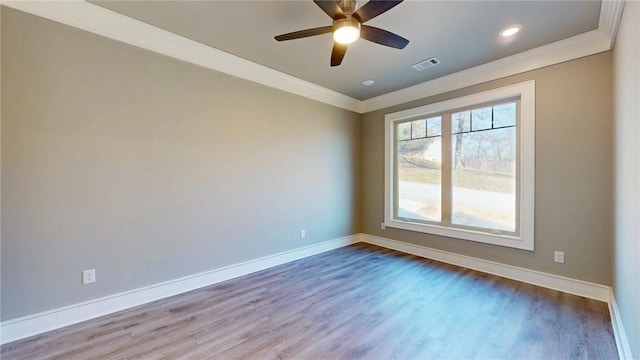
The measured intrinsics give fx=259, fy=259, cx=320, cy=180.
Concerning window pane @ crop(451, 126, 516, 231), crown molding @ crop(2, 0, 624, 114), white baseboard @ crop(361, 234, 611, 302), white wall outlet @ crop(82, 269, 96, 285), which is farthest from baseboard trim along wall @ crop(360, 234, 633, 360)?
white wall outlet @ crop(82, 269, 96, 285)

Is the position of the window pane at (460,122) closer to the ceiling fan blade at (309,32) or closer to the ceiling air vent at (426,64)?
the ceiling air vent at (426,64)

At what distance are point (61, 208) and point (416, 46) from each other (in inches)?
148

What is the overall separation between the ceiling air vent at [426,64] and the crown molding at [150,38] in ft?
5.37

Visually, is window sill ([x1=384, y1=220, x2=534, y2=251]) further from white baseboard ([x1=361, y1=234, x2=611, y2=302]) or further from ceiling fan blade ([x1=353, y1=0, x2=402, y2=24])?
A: ceiling fan blade ([x1=353, y1=0, x2=402, y2=24])

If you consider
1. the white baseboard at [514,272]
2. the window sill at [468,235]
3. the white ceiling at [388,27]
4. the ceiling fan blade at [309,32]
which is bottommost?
the white baseboard at [514,272]

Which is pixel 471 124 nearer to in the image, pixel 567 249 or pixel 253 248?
pixel 567 249

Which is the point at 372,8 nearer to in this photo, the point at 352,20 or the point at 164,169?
the point at 352,20

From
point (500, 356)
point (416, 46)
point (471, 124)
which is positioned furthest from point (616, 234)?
point (416, 46)

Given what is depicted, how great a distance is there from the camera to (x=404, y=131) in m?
4.52

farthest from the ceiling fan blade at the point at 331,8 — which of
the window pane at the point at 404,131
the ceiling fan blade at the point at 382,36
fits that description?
the window pane at the point at 404,131

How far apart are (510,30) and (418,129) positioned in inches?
73.7

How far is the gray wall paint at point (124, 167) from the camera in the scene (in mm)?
2014

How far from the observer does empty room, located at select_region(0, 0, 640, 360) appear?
6.45 feet

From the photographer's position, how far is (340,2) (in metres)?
1.89
